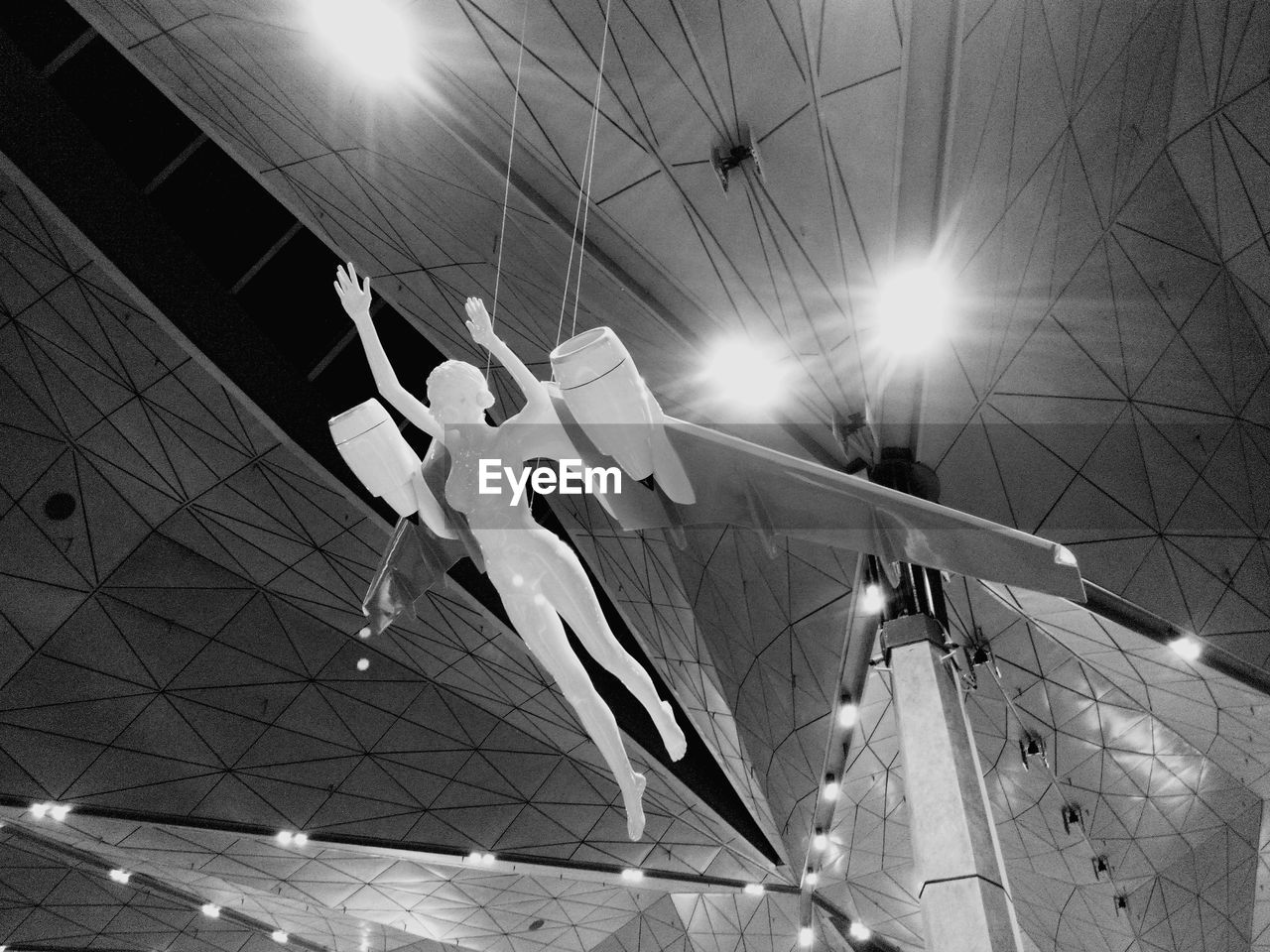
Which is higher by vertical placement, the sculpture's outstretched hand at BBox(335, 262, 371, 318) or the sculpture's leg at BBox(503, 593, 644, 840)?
the sculpture's outstretched hand at BBox(335, 262, 371, 318)

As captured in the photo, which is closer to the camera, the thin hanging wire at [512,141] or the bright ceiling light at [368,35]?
the thin hanging wire at [512,141]

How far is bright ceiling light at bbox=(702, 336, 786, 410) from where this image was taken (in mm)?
13781

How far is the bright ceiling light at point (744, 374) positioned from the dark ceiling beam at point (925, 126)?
100 inches

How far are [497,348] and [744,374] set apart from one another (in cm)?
865

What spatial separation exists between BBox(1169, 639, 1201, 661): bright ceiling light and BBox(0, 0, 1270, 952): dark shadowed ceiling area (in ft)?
0.84

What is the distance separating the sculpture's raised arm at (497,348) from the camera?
18.9ft

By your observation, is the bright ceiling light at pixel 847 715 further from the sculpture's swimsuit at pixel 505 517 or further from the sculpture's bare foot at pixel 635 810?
the sculpture's swimsuit at pixel 505 517

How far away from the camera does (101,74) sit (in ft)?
54.2

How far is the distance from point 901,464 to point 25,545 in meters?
18.9

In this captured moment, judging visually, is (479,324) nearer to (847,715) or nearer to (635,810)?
(635,810)

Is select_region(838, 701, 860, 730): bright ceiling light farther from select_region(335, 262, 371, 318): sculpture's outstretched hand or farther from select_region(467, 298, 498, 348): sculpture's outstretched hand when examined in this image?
select_region(335, 262, 371, 318): sculpture's outstretched hand

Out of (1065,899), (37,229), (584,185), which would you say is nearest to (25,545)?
(37,229)

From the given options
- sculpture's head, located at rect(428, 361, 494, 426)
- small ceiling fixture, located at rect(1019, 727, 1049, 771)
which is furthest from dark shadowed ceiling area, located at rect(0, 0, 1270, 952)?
sculpture's head, located at rect(428, 361, 494, 426)

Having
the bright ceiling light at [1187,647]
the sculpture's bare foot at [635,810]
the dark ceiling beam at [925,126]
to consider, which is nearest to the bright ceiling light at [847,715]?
the bright ceiling light at [1187,647]
